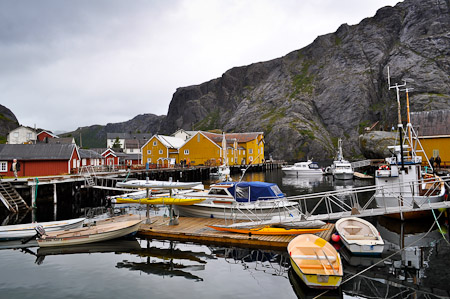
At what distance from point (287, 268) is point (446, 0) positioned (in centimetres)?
18205

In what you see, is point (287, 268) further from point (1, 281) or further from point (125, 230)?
point (1, 281)

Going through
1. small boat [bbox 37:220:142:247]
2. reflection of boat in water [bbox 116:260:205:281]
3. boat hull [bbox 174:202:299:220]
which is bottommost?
reflection of boat in water [bbox 116:260:205:281]

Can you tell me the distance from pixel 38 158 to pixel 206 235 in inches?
1225

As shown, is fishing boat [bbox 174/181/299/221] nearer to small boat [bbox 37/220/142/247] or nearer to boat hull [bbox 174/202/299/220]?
boat hull [bbox 174/202/299/220]

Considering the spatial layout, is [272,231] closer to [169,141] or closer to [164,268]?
[164,268]

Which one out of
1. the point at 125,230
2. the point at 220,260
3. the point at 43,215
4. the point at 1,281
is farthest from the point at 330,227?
the point at 43,215

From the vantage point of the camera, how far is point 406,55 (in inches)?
5241

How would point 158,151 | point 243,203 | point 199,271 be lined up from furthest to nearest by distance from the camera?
point 158,151, point 243,203, point 199,271

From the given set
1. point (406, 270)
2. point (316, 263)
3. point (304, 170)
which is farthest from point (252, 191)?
point (304, 170)

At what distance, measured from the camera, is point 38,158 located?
38.2 metres

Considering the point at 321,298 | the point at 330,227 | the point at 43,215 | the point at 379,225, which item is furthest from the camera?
the point at 43,215

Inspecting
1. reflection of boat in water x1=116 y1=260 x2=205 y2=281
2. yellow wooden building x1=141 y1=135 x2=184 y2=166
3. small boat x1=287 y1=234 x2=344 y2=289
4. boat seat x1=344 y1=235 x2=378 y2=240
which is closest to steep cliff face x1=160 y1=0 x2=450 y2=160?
yellow wooden building x1=141 y1=135 x2=184 y2=166

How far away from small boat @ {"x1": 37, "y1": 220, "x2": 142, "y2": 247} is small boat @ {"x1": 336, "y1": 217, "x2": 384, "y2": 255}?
11.6m

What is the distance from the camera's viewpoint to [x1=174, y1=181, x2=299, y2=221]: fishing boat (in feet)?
63.7
